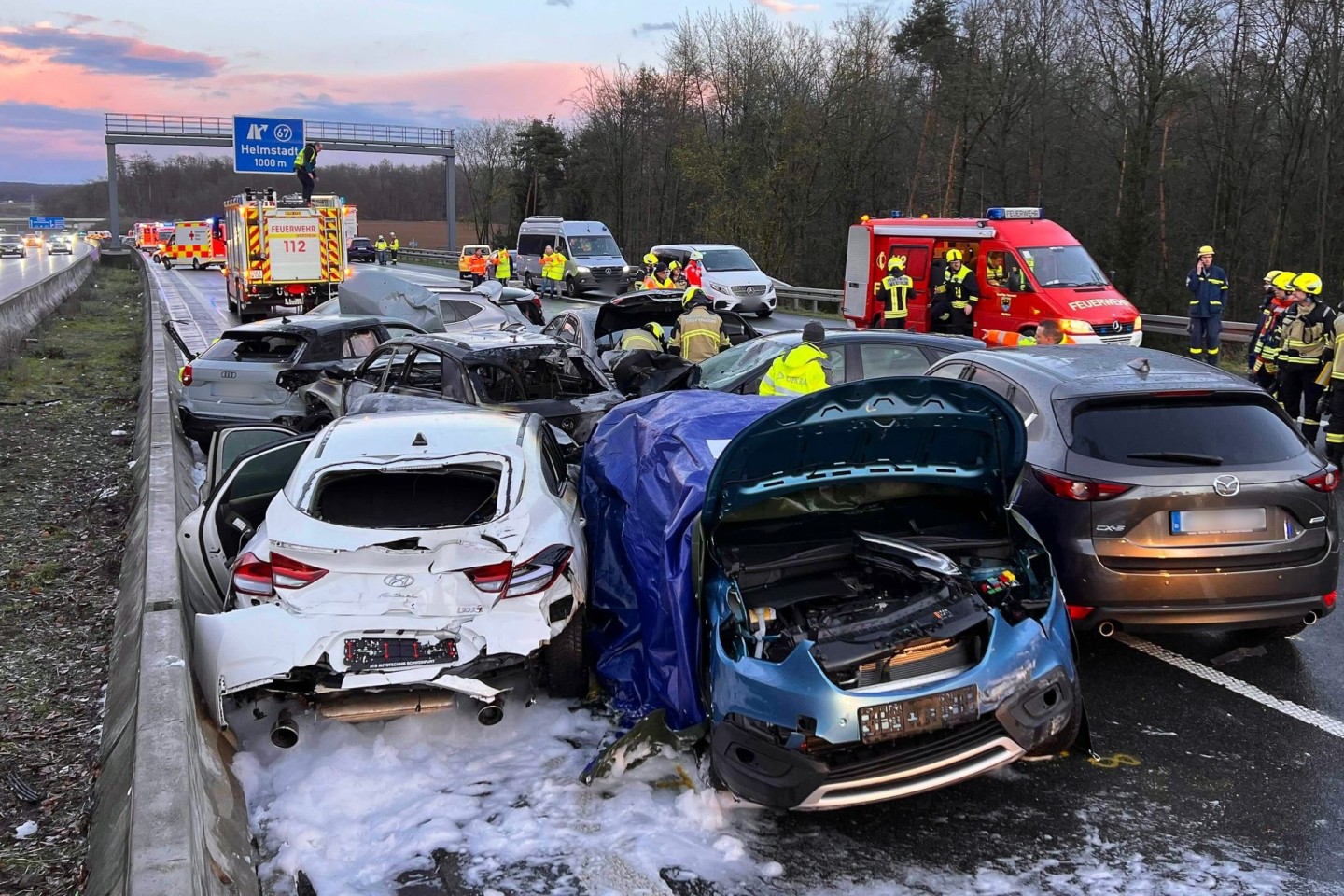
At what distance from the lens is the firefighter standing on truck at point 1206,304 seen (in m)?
15.6

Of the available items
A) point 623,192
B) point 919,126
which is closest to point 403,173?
point 623,192

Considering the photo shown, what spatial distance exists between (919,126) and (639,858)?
4303 cm

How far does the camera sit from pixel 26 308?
70.1 feet

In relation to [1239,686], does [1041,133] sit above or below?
above

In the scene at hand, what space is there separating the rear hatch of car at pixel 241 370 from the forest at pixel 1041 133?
29444 millimetres

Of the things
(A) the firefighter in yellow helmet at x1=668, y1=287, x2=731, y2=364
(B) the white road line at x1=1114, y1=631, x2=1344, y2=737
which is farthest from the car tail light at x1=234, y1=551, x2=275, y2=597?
(A) the firefighter in yellow helmet at x1=668, y1=287, x2=731, y2=364

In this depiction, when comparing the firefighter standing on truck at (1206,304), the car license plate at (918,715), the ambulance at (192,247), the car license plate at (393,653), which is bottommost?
the car license plate at (393,653)

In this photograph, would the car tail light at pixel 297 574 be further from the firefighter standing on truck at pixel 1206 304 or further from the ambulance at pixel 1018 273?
the firefighter standing on truck at pixel 1206 304

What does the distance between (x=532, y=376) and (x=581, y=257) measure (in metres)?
24.5

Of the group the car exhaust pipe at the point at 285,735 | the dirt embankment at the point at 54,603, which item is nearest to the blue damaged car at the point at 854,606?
the car exhaust pipe at the point at 285,735

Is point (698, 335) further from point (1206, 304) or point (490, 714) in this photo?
point (1206, 304)

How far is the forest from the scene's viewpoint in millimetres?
32250

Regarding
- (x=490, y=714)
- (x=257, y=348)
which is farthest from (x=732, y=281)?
(x=490, y=714)

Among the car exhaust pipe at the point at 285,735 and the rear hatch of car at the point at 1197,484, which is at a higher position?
the rear hatch of car at the point at 1197,484
